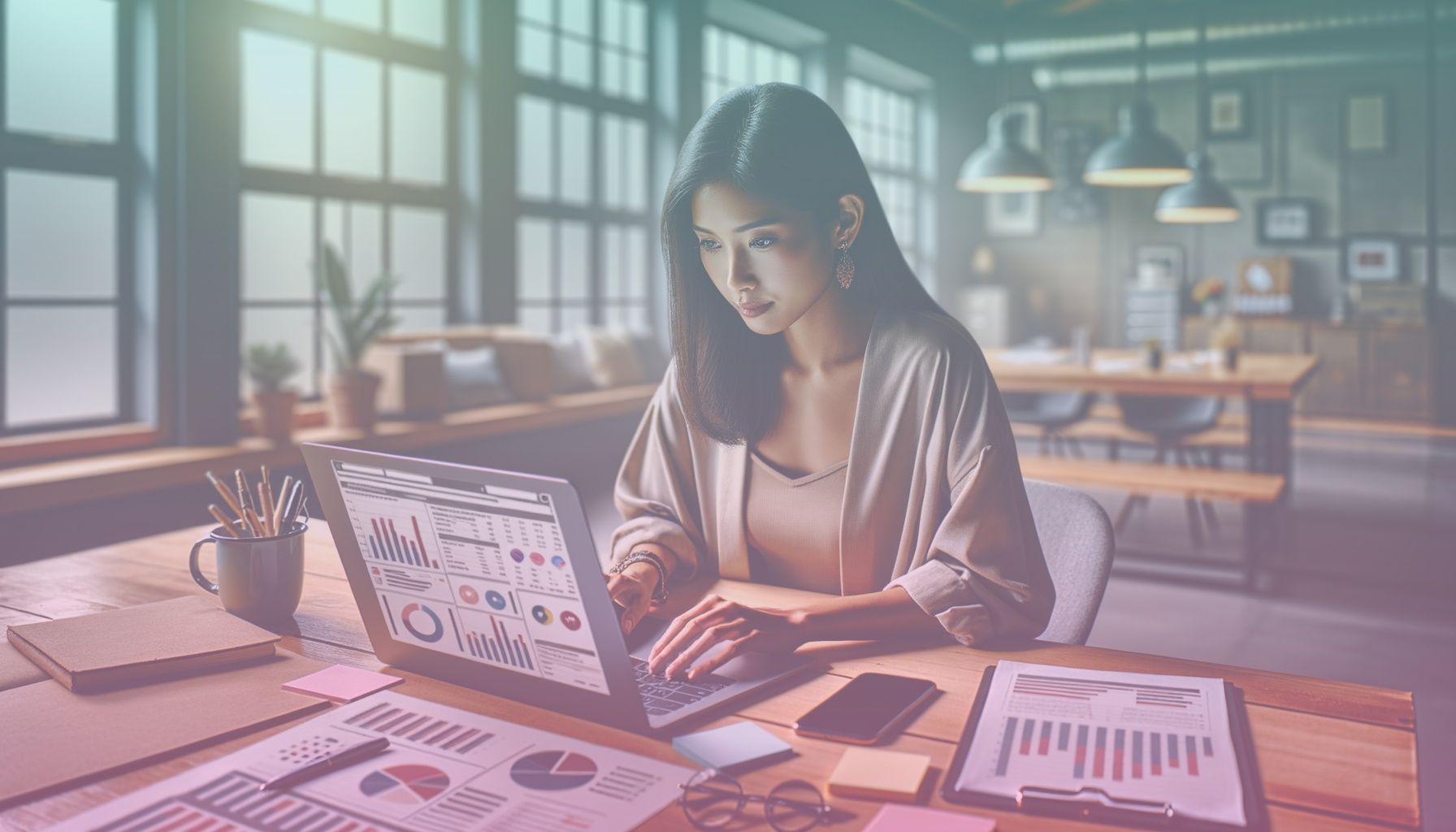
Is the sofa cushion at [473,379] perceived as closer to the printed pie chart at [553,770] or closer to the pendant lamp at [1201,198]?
the pendant lamp at [1201,198]

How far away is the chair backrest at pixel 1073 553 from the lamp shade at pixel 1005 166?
177 inches

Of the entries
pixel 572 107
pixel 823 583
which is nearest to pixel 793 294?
pixel 823 583

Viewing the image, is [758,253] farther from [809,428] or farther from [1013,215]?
[1013,215]

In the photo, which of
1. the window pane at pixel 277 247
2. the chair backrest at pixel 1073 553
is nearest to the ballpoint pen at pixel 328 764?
the chair backrest at pixel 1073 553

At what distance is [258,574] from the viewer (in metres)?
1.34

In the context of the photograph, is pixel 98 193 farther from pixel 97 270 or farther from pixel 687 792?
pixel 687 792

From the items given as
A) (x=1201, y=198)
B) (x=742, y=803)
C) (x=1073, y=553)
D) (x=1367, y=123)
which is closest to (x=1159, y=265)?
(x=1367, y=123)

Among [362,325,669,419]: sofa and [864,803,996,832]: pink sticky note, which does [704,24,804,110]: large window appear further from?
[864,803,996,832]: pink sticky note

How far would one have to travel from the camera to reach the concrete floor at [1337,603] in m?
3.41

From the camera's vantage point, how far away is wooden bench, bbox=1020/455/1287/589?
4.42 meters

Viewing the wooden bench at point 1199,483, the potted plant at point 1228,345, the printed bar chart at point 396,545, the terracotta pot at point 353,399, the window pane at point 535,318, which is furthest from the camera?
the window pane at point 535,318

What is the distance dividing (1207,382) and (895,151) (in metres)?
6.29

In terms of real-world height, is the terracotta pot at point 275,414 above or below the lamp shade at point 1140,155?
below

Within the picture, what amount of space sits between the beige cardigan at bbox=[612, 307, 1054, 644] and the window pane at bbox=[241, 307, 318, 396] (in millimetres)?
3460
